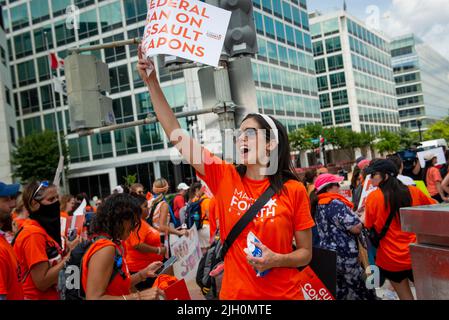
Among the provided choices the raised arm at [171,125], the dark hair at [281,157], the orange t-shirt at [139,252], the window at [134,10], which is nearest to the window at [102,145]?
the window at [134,10]

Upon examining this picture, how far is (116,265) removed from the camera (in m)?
2.84

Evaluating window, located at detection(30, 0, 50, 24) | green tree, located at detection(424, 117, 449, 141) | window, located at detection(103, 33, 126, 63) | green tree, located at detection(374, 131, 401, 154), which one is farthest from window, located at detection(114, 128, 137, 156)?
green tree, located at detection(424, 117, 449, 141)

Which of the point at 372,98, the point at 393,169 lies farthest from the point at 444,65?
the point at 393,169

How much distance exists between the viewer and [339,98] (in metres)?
74.2

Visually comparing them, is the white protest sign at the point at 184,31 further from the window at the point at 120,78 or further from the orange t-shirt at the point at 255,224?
the window at the point at 120,78

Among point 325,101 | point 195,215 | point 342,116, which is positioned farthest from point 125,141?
point 325,101

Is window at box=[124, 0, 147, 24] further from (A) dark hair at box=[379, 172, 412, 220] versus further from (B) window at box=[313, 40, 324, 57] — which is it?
(B) window at box=[313, 40, 324, 57]

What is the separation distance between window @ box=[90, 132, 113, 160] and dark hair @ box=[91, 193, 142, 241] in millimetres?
39188

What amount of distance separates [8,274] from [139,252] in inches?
84.2

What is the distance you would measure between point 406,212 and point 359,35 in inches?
3034

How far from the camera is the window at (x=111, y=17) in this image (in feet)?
130

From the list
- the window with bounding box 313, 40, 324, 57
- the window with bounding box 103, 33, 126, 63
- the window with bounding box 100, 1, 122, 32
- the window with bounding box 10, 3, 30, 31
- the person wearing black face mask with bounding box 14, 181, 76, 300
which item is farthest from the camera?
the window with bounding box 313, 40, 324, 57

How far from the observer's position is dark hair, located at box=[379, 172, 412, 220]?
4410 millimetres
